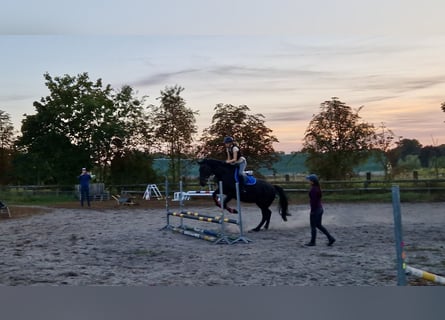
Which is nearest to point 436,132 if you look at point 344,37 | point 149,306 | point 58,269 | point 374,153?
point 344,37

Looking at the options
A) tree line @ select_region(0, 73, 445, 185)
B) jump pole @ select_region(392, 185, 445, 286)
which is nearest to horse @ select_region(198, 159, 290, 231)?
tree line @ select_region(0, 73, 445, 185)

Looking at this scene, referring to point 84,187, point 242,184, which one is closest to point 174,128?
point 84,187

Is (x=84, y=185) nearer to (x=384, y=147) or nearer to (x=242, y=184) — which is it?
(x=242, y=184)

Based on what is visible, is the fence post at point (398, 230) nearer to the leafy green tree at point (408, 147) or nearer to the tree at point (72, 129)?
the leafy green tree at point (408, 147)

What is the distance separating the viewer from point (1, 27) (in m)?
4.96

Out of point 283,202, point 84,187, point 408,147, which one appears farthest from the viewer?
point 84,187

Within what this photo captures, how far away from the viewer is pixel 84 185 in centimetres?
916

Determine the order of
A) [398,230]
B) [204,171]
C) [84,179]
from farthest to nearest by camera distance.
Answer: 1. [84,179]
2. [204,171]
3. [398,230]

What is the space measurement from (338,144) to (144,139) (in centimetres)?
420

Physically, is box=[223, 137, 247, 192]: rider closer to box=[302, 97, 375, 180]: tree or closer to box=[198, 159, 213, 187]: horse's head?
box=[198, 159, 213, 187]: horse's head

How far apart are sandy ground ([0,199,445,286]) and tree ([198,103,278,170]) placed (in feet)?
6.69

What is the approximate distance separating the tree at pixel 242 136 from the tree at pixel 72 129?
8.48ft

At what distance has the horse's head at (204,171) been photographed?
755cm

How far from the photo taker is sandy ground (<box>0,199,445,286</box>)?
482 centimetres
